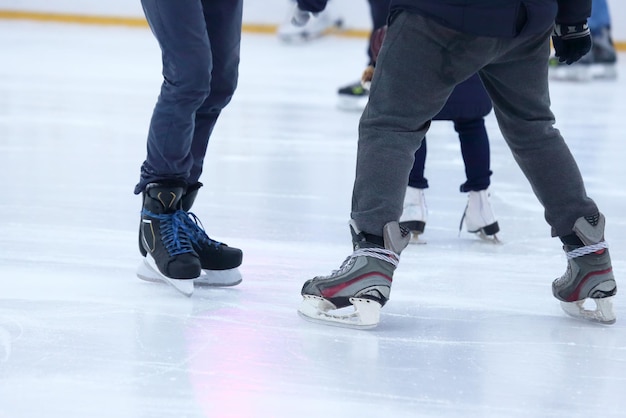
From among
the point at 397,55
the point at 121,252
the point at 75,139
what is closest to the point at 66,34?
the point at 75,139

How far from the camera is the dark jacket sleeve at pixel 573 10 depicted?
6.08ft

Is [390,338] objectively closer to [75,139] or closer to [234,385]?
[234,385]

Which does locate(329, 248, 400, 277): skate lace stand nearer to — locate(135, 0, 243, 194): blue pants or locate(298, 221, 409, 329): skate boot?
locate(298, 221, 409, 329): skate boot

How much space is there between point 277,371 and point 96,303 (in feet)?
1.63

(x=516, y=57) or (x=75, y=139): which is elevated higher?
(x=516, y=57)

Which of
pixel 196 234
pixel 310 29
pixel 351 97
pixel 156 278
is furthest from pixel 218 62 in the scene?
pixel 310 29

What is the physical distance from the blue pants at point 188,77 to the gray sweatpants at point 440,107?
36 centimetres

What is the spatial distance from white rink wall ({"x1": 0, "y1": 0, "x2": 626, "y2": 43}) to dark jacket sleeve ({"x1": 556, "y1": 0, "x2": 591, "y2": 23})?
7350 millimetres

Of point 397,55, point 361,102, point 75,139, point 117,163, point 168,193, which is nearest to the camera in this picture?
point 397,55

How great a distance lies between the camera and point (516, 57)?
72.2 inches

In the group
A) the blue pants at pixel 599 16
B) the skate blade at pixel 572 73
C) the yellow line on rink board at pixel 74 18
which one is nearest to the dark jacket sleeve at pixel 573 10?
the skate blade at pixel 572 73

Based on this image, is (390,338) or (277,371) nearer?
(277,371)

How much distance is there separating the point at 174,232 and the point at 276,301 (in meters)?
0.25

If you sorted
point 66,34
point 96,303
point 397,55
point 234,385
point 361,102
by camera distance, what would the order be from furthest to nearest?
point 66,34
point 361,102
point 96,303
point 397,55
point 234,385
